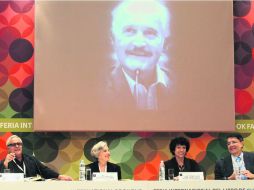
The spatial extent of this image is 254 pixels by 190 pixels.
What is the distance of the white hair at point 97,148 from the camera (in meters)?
5.40

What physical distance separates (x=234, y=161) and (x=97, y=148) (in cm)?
167

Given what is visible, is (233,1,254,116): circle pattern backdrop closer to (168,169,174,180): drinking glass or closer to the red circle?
the red circle

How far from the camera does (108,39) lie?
17.9ft

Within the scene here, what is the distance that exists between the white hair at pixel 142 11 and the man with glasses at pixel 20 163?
1.79 meters

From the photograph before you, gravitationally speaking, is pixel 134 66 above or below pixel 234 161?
above

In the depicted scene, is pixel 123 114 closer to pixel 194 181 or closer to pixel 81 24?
pixel 81 24

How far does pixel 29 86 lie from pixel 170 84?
171 cm

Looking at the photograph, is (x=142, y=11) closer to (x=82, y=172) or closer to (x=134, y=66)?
(x=134, y=66)

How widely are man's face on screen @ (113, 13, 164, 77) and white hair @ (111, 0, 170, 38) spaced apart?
0.04 meters

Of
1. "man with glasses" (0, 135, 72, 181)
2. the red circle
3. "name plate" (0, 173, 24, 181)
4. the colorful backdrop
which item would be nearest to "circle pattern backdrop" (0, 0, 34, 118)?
the colorful backdrop

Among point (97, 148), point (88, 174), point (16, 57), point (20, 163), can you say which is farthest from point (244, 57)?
point (20, 163)

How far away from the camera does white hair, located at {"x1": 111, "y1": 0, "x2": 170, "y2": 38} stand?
5492 millimetres

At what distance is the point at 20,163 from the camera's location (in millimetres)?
5273

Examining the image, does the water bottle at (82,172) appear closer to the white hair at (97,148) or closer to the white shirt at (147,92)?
the white hair at (97,148)
